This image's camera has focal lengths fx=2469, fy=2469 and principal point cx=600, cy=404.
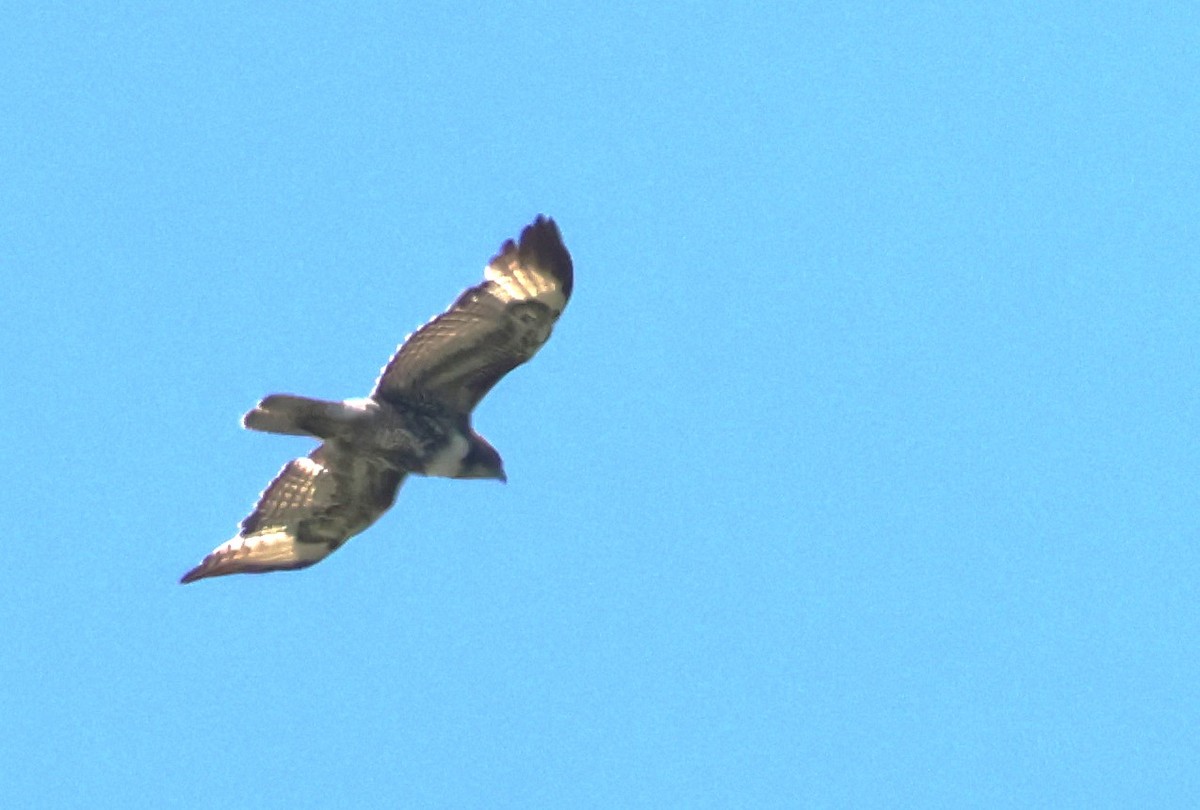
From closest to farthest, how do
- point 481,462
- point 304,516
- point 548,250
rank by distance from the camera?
point 548,250
point 481,462
point 304,516

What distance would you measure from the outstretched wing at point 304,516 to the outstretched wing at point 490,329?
2.93 feet

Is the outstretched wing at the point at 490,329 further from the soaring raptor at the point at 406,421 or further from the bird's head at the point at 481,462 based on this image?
the bird's head at the point at 481,462

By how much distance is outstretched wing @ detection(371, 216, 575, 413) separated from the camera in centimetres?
1458

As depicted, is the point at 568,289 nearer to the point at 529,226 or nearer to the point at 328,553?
the point at 529,226

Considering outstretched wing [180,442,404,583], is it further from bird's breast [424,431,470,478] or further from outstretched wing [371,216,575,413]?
outstretched wing [371,216,575,413]

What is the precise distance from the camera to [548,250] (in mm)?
14547

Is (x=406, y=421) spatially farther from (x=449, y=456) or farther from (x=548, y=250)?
(x=548, y=250)

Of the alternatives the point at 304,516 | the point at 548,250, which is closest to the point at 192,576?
the point at 304,516

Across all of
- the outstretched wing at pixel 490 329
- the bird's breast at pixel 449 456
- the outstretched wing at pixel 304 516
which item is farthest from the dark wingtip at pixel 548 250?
the outstretched wing at pixel 304 516

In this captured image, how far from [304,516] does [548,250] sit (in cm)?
273

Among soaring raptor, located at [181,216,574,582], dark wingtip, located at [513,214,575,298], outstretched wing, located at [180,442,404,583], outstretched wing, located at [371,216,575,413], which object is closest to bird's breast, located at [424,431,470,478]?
soaring raptor, located at [181,216,574,582]

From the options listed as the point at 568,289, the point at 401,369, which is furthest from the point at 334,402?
the point at 568,289

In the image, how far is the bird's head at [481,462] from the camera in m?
15.2

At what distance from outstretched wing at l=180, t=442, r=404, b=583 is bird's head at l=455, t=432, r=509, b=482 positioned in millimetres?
597
